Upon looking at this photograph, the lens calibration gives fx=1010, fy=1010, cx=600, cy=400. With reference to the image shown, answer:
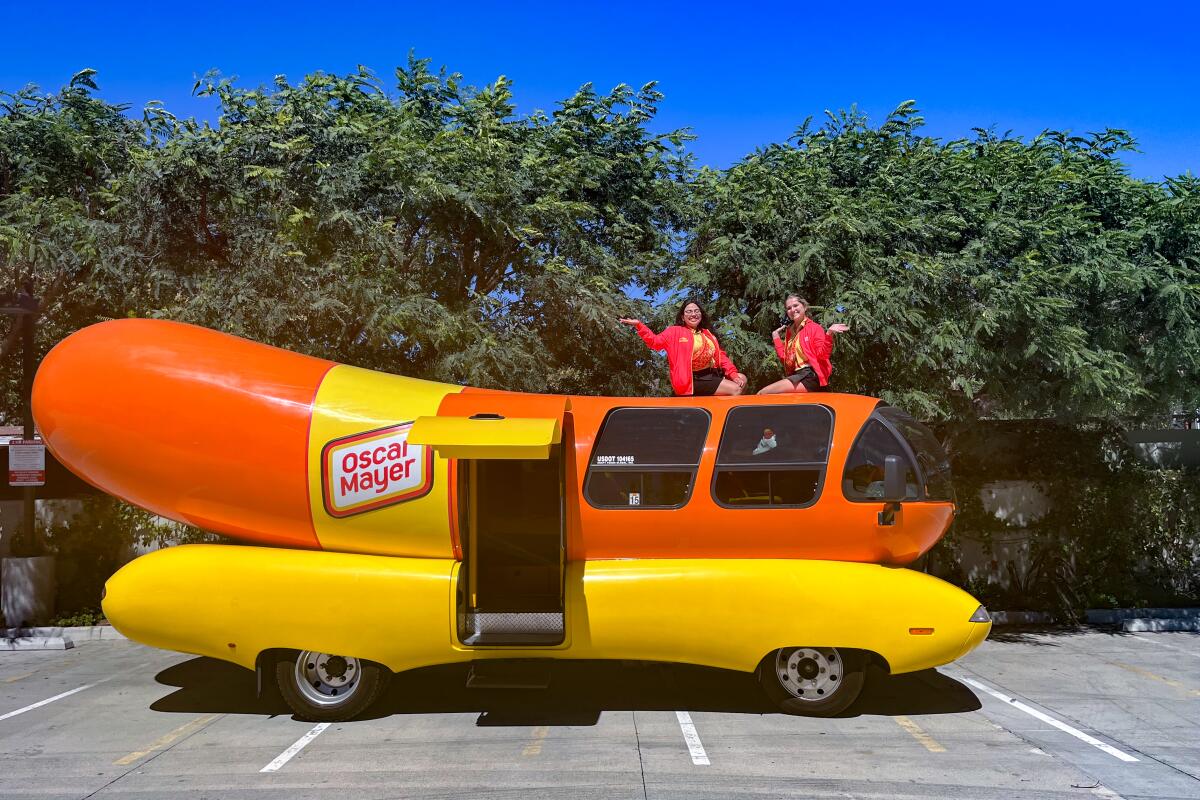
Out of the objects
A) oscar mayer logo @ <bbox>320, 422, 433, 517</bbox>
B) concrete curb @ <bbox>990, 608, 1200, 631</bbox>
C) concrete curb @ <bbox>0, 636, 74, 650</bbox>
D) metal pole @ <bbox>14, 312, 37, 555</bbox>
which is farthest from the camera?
concrete curb @ <bbox>990, 608, 1200, 631</bbox>

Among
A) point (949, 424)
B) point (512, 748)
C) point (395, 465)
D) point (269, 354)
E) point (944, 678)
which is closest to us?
point (512, 748)

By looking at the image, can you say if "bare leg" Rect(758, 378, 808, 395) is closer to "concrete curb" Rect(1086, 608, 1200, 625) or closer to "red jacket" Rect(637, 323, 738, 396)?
"red jacket" Rect(637, 323, 738, 396)

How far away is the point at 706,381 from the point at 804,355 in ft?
3.31

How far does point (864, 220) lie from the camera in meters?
12.6

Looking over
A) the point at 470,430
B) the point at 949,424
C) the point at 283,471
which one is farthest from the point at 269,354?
the point at 949,424

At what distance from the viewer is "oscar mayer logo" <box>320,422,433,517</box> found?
815 centimetres

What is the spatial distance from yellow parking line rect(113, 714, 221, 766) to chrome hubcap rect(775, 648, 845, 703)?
4.70 metres

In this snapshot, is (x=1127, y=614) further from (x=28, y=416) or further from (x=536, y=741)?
(x=28, y=416)

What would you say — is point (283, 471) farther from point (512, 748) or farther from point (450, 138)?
point (450, 138)

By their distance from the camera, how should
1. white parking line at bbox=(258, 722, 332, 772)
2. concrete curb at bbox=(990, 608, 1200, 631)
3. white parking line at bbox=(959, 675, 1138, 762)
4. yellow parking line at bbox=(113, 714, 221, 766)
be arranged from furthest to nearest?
1. concrete curb at bbox=(990, 608, 1200, 631)
2. white parking line at bbox=(959, 675, 1138, 762)
3. yellow parking line at bbox=(113, 714, 221, 766)
4. white parking line at bbox=(258, 722, 332, 772)

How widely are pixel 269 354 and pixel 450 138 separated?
5384 millimetres

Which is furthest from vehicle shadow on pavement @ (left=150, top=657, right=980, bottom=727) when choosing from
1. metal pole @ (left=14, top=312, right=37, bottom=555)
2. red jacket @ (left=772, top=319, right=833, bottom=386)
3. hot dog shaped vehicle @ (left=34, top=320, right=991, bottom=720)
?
metal pole @ (left=14, top=312, right=37, bottom=555)

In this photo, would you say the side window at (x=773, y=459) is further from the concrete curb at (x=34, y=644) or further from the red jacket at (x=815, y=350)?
the concrete curb at (x=34, y=644)

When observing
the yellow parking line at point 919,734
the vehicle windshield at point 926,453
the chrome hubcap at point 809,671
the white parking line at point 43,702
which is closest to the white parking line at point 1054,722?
the yellow parking line at point 919,734
